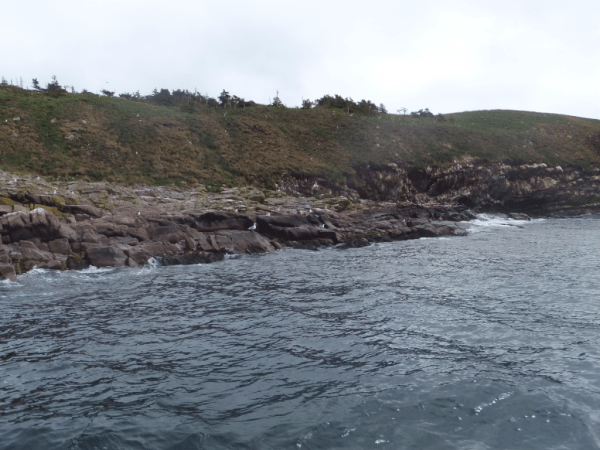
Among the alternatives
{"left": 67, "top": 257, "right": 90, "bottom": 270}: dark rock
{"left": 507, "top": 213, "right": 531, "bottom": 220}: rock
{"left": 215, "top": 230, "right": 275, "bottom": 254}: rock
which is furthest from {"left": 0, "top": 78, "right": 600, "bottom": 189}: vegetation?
{"left": 67, "top": 257, "right": 90, "bottom": 270}: dark rock

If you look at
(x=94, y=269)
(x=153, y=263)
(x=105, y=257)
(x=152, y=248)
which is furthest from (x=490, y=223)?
(x=94, y=269)

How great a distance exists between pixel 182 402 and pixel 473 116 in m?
101

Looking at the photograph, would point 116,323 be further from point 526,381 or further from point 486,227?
point 486,227

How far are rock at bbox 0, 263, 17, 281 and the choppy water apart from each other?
0.89m

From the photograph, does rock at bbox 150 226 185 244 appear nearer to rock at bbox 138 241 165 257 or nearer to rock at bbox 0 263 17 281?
rock at bbox 138 241 165 257

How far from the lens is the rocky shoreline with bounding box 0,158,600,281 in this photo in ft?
74.7

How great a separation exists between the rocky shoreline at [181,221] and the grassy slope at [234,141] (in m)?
5.09

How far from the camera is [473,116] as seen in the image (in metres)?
93.1

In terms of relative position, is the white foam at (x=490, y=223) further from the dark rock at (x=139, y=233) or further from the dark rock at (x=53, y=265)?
the dark rock at (x=53, y=265)

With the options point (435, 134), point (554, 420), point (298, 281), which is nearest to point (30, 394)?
point (554, 420)

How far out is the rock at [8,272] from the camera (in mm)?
18828

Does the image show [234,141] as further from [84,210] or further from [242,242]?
[242,242]

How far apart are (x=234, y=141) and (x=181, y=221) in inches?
1285

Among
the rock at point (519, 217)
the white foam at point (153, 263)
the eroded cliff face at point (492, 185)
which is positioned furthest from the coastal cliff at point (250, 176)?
the rock at point (519, 217)
